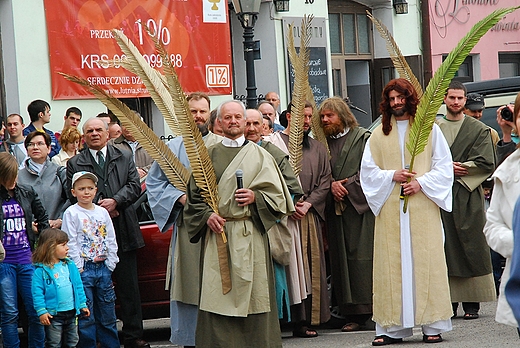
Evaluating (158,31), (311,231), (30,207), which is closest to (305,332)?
(311,231)

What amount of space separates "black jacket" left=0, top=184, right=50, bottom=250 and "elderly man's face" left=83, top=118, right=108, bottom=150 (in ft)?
2.20

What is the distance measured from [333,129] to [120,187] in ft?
6.35

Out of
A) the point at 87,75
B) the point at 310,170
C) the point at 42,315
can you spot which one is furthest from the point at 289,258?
the point at 87,75

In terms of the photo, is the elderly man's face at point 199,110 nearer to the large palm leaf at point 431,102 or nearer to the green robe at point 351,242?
the green robe at point 351,242

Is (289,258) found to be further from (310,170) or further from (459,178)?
(459,178)

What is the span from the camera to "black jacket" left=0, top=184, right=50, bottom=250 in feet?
26.2

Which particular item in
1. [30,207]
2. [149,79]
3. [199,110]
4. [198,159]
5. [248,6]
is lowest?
[30,207]

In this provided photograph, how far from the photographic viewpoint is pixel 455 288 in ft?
30.0

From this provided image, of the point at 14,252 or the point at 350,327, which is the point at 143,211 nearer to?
the point at 14,252

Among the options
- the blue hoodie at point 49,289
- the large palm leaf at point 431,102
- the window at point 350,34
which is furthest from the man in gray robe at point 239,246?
the window at point 350,34

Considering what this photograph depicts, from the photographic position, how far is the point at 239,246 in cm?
704

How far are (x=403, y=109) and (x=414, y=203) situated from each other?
2.38ft

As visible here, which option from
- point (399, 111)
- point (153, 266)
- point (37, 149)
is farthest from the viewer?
point (153, 266)

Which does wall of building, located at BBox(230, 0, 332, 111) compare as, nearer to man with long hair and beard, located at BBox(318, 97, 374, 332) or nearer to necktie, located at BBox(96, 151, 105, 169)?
man with long hair and beard, located at BBox(318, 97, 374, 332)
